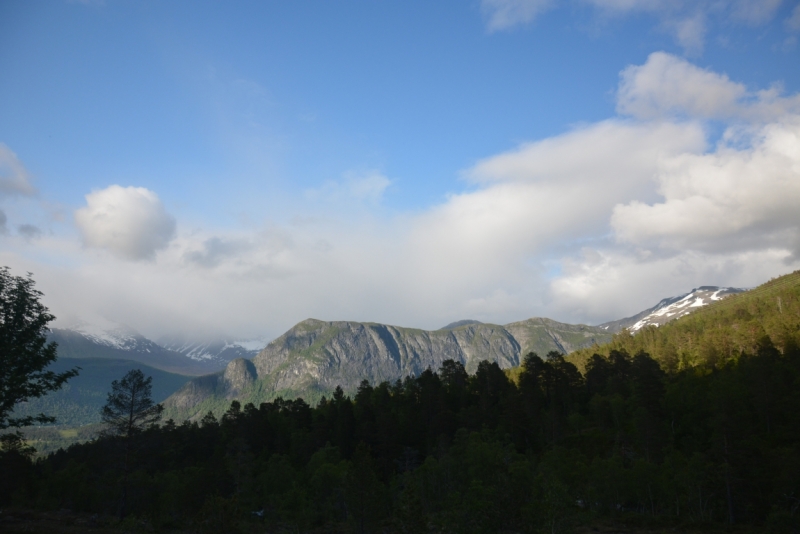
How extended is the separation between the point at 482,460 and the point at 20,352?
56227 millimetres

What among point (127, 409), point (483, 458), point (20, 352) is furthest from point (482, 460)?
point (20, 352)

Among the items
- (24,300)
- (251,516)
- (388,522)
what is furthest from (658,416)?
(24,300)

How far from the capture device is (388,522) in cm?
5956

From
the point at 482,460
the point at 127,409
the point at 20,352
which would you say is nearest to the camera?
the point at 20,352

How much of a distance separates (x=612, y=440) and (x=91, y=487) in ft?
352

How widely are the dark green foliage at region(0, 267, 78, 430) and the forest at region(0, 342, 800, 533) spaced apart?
552 inches

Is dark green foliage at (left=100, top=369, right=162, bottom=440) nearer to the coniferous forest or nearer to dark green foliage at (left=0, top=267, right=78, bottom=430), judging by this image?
the coniferous forest

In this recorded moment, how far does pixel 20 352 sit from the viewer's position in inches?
1091

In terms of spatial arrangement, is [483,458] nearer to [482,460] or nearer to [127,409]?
[482,460]

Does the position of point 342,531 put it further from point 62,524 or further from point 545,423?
point 545,423

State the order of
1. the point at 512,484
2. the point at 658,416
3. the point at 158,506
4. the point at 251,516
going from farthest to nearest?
the point at 658,416
the point at 158,506
the point at 251,516
the point at 512,484

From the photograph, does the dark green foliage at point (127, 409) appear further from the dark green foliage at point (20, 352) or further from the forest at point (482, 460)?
the dark green foliage at point (20, 352)

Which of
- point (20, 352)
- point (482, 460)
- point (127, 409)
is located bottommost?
point (482, 460)

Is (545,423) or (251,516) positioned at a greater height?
(545,423)
